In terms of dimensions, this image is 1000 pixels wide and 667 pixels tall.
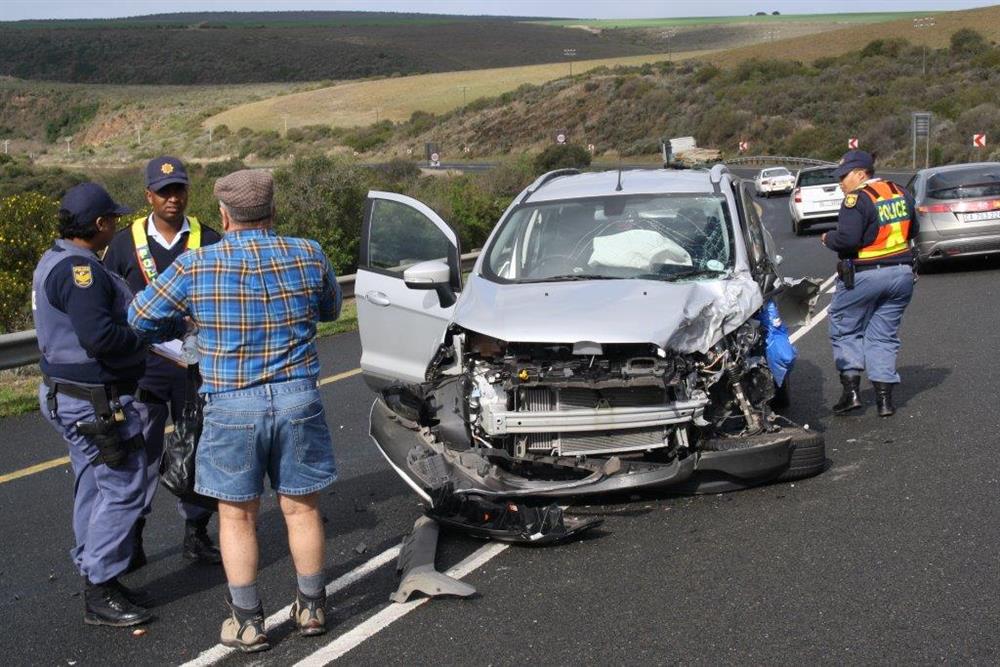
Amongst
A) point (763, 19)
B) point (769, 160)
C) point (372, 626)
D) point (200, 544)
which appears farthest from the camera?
point (763, 19)

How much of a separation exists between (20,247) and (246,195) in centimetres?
1340

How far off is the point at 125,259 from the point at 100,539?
142cm

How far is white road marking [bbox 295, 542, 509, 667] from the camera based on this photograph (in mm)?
5047

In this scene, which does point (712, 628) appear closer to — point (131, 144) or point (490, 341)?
point (490, 341)

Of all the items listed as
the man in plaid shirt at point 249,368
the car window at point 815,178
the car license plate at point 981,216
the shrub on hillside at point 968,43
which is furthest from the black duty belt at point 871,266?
the shrub on hillside at point 968,43

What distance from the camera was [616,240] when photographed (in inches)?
322

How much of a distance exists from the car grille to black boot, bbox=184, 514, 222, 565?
1.66 m

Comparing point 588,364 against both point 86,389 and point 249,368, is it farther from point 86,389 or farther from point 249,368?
point 86,389

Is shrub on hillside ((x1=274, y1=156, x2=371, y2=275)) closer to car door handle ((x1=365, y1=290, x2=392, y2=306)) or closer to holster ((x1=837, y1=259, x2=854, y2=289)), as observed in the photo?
car door handle ((x1=365, y1=290, x2=392, y2=306))

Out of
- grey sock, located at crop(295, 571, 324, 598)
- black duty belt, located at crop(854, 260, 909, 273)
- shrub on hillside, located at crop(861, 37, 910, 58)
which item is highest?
shrub on hillside, located at crop(861, 37, 910, 58)

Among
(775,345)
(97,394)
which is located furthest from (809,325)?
(97,394)

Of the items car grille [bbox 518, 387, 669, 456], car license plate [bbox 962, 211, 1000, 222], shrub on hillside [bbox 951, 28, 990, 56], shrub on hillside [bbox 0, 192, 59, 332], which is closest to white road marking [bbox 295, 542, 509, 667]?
car grille [bbox 518, 387, 669, 456]

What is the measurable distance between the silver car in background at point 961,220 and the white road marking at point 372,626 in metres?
13.2

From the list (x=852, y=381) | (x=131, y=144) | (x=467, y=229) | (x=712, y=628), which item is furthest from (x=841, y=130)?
(x=712, y=628)
